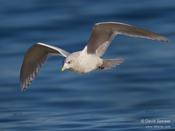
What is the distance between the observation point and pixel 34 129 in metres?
12.4

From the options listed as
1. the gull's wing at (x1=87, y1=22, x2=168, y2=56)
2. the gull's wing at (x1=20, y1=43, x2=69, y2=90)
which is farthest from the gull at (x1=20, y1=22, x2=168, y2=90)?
the gull's wing at (x1=20, y1=43, x2=69, y2=90)

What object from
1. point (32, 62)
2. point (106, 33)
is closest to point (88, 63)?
point (106, 33)

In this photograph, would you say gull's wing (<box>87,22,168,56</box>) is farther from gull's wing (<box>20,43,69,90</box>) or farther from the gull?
gull's wing (<box>20,43,69,90</box>)

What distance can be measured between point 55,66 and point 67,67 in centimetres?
391

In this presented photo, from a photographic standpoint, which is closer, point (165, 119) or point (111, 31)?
point (111, 31)

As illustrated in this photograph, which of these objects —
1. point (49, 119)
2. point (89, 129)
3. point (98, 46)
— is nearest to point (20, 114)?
point (49, 119)

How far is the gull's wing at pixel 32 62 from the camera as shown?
11.2 meters

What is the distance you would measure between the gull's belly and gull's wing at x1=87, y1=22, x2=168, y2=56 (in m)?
0.12

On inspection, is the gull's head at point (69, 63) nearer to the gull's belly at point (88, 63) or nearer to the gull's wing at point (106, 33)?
the gull's belly at point (88, 63)

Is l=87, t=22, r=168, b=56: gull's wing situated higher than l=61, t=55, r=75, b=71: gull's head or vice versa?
l=87, t=22, r=168, b=56: gull's wing

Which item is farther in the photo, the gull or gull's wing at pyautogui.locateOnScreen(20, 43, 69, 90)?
gull's wing at pyautogui.locateOnScreen(20, 43, 69, 90)

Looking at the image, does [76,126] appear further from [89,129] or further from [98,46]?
[98,46]

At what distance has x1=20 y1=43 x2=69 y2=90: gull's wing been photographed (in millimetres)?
11211

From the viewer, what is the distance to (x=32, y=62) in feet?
37.1
